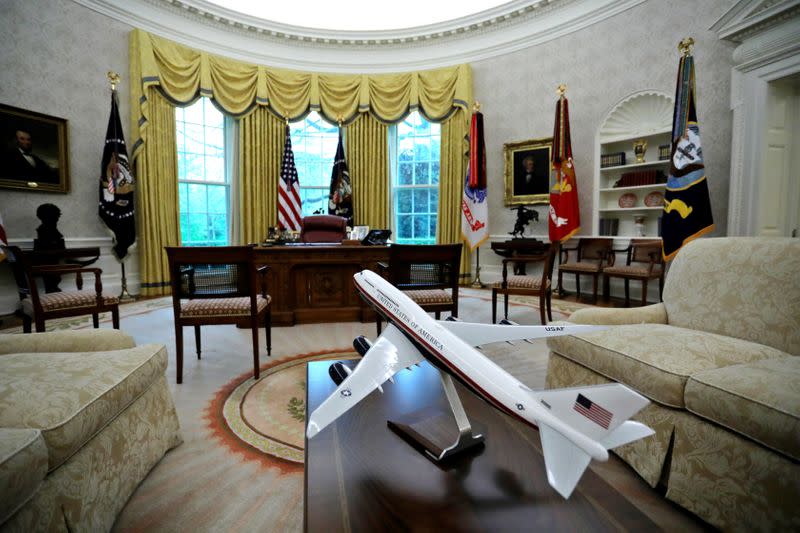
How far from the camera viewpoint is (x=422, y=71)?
6.68 meters

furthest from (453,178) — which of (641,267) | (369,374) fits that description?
(369,374)

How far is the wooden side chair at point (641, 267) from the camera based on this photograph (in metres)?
4.37

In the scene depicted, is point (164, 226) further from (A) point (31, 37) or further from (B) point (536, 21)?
(B) point (536, 21)

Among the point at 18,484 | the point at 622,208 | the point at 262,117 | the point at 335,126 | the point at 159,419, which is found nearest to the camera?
the point at 18,484

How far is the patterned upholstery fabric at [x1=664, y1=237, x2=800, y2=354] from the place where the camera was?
5.39ft

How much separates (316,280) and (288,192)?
290 cm

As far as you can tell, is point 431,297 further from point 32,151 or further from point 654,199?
point 32,151

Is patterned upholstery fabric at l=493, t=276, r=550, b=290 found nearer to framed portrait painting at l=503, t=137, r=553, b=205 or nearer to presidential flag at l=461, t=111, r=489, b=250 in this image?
presidential flag at l=461, t=111, r=489, b=250

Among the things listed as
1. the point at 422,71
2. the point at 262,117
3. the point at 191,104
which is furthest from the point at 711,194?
the point at 191,104

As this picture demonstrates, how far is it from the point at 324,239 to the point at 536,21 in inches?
183

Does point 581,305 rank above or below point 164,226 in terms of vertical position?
below

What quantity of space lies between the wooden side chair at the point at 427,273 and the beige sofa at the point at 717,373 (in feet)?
3.39

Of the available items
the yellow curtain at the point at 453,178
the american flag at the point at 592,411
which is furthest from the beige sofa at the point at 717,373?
the yellow curtain at the point at 453,178

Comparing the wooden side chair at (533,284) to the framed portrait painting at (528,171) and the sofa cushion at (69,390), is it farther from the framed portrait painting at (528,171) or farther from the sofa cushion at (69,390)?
the sofa cushion at (69,390)
